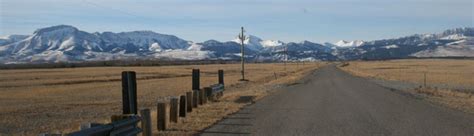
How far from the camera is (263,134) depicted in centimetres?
1379

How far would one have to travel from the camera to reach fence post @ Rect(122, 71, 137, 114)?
41.2ft

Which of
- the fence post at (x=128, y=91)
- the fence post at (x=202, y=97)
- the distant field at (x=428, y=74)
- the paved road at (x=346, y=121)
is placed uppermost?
the fence post at (x=128, y=91)

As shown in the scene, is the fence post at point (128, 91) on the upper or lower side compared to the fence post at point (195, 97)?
upper

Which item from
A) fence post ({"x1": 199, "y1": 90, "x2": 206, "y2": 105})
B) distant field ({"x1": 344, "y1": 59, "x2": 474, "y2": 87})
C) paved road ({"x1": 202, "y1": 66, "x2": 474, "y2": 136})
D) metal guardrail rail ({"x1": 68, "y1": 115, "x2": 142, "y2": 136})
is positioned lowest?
distant field ({"x1": 344, "y1": 59, "x2": 474, "y2": 87})

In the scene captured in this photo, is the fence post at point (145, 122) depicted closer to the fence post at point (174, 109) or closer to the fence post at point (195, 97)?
the fence post at point (174, 109)

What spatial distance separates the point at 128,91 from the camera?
1268 cm

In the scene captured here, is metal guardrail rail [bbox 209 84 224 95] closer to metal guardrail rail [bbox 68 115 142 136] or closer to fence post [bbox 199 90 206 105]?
fence post [bbox 199 90 206 105]

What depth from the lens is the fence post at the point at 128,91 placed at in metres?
12.6

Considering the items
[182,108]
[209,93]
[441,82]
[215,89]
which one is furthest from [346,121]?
[441,82]

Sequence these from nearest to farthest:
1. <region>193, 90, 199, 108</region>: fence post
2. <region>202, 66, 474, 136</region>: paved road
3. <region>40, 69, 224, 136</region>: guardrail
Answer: <region>40, 69, 224, 136</region>: guardrail
<region>202, 66, 474, 136</region>: paved road
<region>193, 90, 199, 108</region>: fence post

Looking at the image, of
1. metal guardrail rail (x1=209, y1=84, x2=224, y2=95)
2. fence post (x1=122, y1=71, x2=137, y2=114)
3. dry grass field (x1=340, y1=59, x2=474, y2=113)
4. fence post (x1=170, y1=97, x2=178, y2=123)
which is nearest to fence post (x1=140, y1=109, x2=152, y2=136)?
fence post (x1=122, y1=71, x2=137, y2=114)

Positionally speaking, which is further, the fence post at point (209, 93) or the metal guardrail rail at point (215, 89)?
the metal guardrail rail at point (215, 89)

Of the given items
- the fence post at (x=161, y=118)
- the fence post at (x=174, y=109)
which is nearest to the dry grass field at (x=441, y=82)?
the fence post at (x=174, y=109)

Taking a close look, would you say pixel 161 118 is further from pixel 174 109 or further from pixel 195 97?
pixel 195 97
